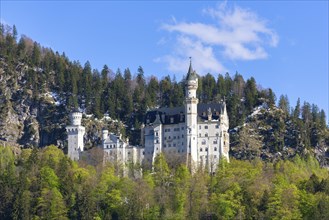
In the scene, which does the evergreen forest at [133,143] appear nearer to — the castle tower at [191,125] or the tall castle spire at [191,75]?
the castle tower at [191,125]

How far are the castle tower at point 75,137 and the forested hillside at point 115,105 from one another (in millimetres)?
Result: 5560

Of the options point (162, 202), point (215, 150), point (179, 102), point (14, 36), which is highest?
point (14, 36)

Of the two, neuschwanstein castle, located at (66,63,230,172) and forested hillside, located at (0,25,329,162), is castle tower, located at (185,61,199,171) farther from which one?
forested hillside, located at (0,25,329,162)

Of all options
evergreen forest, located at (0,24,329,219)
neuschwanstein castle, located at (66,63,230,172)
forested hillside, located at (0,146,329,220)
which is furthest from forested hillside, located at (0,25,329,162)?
forested hillside, located at (0,146,329,220)

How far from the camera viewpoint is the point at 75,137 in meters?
121

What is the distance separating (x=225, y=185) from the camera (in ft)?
332

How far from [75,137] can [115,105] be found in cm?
1703

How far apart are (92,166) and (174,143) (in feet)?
39.4

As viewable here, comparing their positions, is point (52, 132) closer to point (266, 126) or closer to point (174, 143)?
point (174, 143)

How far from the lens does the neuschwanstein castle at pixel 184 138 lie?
113750mm

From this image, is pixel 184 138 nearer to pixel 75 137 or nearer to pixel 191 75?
pixel 191 75

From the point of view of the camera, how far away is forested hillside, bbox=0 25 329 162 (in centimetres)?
13162

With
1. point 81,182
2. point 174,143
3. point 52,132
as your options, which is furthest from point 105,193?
point 52,132

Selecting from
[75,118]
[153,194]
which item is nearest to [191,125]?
[153,194]
